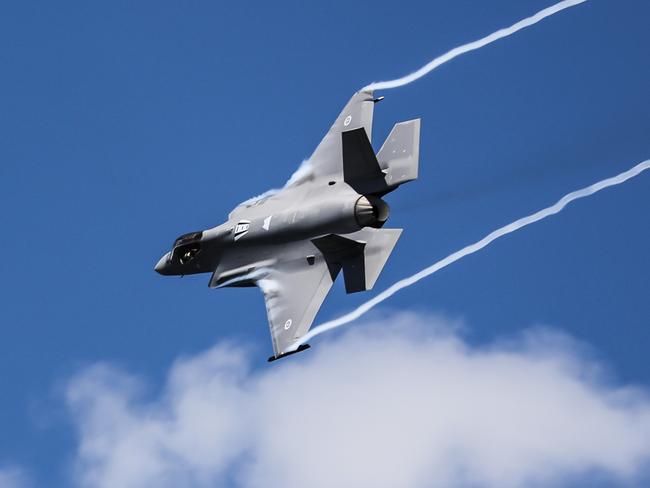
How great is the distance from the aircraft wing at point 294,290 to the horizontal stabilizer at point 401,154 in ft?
8.43

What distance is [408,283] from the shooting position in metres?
28.7

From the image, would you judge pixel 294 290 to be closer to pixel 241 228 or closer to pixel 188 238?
pixel 241 228

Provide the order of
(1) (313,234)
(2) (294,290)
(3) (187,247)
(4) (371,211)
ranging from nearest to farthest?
(4) (371,211), (1) (313,234), (2) (294,290), (3) (187,247)

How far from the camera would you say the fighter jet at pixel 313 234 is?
96.1 ft

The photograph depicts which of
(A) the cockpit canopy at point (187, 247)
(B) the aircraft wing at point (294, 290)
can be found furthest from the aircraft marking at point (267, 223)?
(A) the cockpit canopy at point (187, 247)

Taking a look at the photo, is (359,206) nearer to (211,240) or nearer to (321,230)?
(321,230)

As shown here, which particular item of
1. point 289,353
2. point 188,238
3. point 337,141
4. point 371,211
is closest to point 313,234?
point 371,211

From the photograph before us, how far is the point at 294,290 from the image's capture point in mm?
30344

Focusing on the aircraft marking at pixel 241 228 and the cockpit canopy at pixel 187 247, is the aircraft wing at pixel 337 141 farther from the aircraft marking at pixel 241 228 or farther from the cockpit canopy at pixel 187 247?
the cockpit canopy at pixel 187 247

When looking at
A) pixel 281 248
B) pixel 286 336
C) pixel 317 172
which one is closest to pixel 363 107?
pixel 317 172

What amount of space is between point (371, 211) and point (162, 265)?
7.53 m

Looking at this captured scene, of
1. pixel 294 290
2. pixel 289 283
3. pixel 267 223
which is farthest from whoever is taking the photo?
pixel 267 223

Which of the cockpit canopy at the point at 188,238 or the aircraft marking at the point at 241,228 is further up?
the aircraft marking at the point at 241,228

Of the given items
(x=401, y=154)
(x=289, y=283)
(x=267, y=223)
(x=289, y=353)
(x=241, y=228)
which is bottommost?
(x=289, y=353)
